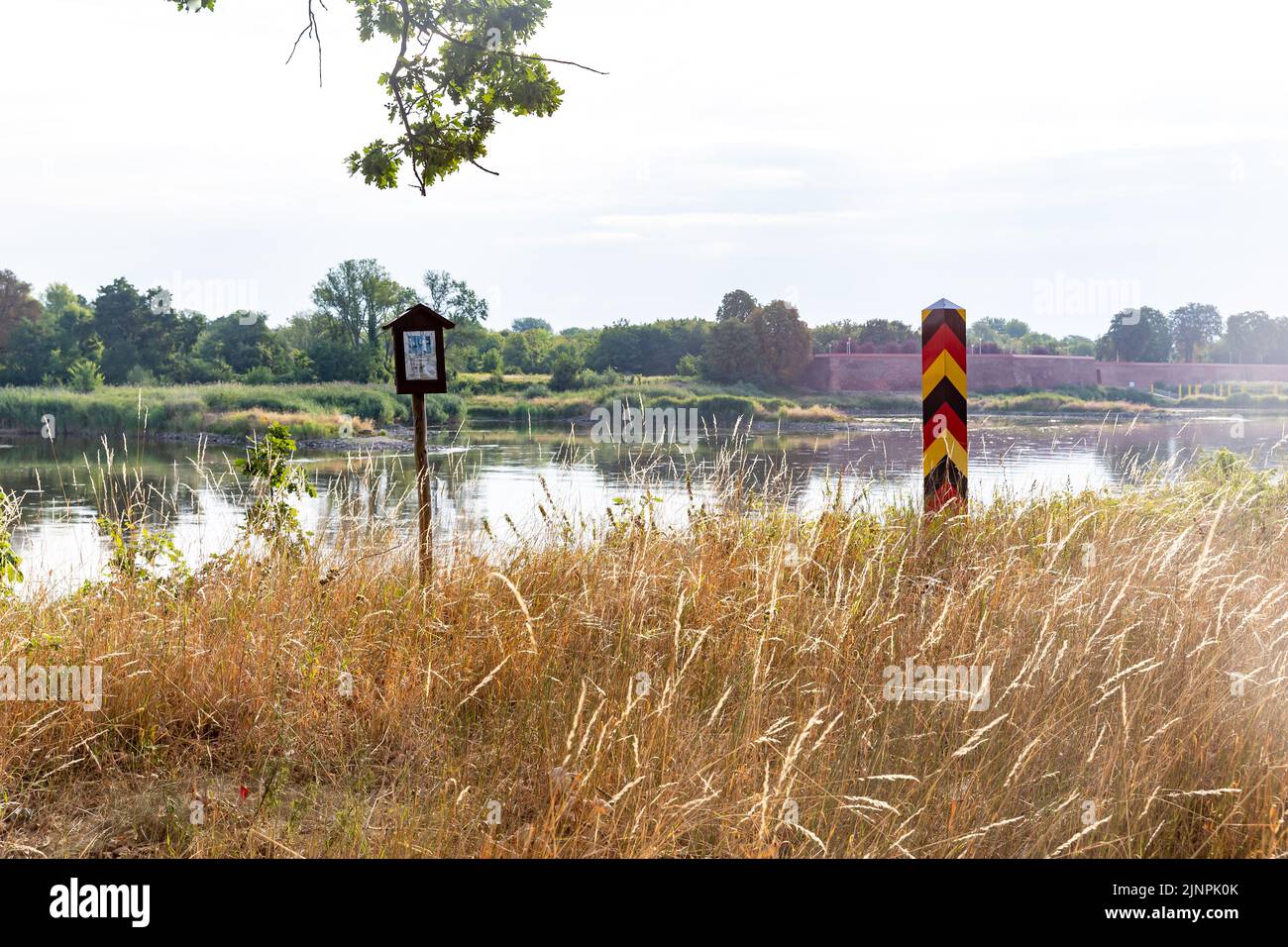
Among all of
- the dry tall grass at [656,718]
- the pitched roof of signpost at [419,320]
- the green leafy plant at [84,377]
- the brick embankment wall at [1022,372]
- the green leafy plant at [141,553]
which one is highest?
the green leafy plant at [84,377]

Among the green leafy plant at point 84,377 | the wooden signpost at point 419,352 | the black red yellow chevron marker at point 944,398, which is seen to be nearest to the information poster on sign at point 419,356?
the wooden signpost at point 419,352

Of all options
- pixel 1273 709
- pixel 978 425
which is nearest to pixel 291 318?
pixel 978 425

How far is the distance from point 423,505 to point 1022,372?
173 ft

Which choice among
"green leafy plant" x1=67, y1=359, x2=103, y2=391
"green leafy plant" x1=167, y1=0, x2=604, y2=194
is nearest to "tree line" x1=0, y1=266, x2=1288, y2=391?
"green leafy plant" x1=67, y1=359, x2=103, y2=391

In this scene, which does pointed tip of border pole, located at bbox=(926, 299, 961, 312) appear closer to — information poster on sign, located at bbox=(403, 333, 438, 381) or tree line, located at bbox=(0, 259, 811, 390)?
information poster on sign, located at bbox=(403, 333, 438, 381)

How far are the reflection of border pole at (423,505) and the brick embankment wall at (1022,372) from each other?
40.3m

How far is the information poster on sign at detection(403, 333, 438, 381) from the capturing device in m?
5.91

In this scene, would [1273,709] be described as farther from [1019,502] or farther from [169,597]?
[169,597]

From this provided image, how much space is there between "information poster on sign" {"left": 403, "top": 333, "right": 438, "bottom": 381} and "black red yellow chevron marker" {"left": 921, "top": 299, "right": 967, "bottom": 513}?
118 inches

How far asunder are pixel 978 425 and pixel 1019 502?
2.87 ft

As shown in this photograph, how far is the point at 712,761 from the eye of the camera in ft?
9.22

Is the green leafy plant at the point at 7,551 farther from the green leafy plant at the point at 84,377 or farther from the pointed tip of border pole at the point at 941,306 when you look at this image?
the green leafy plant at the point at 84,377

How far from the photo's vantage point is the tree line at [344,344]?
44.1 meters

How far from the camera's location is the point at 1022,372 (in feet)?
176
